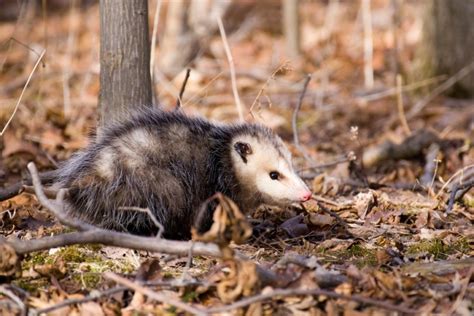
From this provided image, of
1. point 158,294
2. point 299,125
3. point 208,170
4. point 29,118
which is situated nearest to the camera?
point 158,294

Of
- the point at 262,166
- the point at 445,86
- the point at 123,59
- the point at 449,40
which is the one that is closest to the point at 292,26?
the point at 449,40

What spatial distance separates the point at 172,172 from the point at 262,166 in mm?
532

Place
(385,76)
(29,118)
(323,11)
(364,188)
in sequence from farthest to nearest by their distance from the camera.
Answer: (323,11) → (385,76) → (29,118) → (364,188)

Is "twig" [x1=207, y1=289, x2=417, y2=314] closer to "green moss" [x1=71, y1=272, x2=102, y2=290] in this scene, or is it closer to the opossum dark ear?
"green moss" [x1=71, y1=272, x2=102, y2=290]

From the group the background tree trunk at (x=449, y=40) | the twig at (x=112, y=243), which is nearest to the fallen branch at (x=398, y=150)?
the background tree trunk at (x=449, y=40)

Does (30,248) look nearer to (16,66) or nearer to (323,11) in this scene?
(16,66)

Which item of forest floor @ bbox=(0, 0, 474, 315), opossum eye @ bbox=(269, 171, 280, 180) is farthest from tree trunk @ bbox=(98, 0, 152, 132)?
opossum eye @ bbox=(269, 171, 280, 180)

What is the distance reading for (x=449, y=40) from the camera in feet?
23.0

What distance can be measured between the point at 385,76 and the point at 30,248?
628 cm

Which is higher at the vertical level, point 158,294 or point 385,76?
point 385,76

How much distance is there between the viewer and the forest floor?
264cm

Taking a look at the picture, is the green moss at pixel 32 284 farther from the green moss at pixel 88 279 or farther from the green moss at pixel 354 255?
the green moss at pixel 354 255

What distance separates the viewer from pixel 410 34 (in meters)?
10.2

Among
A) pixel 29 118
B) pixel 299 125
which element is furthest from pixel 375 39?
pixel 29 118
